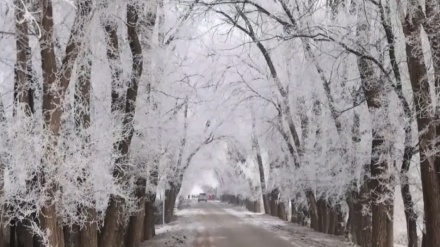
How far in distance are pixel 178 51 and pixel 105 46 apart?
432 inches

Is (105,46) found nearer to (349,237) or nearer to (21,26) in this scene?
(21,26)

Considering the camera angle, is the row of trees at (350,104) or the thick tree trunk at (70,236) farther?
the thick tree trunk at (70,236)

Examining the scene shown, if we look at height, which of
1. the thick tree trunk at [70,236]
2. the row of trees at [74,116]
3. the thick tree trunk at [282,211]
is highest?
the row of trees at [74,116]

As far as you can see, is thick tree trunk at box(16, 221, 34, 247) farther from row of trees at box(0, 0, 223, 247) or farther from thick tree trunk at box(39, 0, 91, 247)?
thick tree trunk at box(39, 0, 91, 247)

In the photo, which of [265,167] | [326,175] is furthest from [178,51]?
[265,167]

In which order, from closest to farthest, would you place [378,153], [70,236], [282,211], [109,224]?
[70,236] < [109,224] < [378,153] < [282,211]

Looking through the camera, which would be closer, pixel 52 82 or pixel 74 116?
pixel 52 82

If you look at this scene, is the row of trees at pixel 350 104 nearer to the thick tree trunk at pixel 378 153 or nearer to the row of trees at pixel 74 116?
the thick tree trunk at pixel 378 153

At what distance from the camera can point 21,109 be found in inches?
420

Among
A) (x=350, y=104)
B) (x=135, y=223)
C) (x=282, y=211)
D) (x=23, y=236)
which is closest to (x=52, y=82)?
(x=23, y=236)

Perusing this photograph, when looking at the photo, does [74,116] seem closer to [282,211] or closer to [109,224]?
[109,224]

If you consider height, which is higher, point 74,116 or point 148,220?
point 74,116

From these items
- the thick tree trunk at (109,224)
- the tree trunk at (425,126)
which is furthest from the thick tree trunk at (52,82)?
the tree trunk at (425,126)

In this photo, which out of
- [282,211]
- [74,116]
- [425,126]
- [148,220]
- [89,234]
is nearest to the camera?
[425,126]
